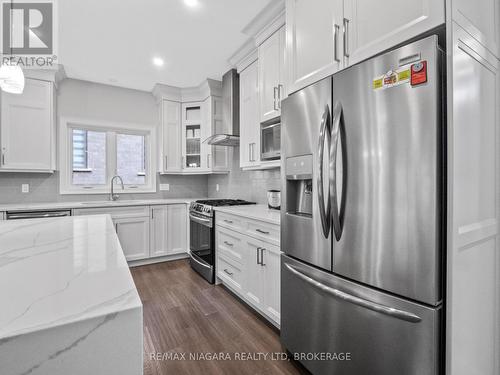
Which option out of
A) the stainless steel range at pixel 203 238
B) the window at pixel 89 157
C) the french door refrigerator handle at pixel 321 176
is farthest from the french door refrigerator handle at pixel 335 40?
the window at pixel 89 157

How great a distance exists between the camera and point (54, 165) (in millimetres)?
3287

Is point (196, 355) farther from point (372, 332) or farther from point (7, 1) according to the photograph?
point (7, 1)

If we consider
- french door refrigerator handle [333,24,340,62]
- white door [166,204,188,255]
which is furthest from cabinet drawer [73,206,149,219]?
french door refrigerator handle [333,24,340,62]

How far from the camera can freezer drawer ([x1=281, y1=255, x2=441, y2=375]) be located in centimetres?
101

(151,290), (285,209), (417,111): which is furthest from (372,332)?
(151,290)

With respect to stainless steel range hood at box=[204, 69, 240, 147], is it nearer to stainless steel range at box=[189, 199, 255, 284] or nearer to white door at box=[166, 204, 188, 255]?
stainless steel range at box=[189, 199, 255, 284]

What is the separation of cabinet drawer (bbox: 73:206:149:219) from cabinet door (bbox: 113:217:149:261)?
2.3 inches

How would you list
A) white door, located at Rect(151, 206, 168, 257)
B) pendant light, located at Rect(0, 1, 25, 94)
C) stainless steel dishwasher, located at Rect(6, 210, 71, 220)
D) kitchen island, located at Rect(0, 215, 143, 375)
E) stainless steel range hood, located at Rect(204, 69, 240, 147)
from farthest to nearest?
white door, located at Rect(151, 206, 168, 257)
stainless steel range hood, located at Rect(204, 69, 240, 147)
stainless steel dishwasher, located at Rect(6, 210, 71, 220)
pendant light, located at Rect(0, 1, 25, 94)
kitchen island, located at Rect(0, 215, 143, 375)

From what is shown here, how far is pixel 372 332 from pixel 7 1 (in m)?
3.48

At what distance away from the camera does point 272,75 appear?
95.0 inches

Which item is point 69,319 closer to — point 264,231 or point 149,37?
point 264,231

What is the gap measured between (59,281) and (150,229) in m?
3.19

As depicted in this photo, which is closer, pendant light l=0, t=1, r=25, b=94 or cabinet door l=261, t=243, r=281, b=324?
pendant light l=0, t=1, r=25, b=94

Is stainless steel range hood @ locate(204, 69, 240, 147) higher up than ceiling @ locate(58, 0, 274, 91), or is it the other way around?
ceiling @ locate(58, 0, 274, 91)
